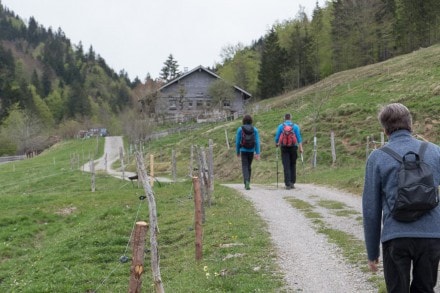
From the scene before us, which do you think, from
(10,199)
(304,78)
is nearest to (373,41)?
(304,78)

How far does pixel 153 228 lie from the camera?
6.73 meters

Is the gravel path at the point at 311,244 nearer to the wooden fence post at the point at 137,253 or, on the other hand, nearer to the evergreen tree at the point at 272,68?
the wooden fence post at the point at 137,253

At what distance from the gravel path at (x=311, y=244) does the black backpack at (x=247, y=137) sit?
1.71 metres

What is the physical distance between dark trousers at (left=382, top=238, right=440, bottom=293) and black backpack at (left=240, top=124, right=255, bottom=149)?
11.9 metres

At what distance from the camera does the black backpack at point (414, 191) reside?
3951 millimetres

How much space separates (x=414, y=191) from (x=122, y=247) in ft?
32.1

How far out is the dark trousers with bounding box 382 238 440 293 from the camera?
406 cm

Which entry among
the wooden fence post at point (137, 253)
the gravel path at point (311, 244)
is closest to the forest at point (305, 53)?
the gravel path at point (311, 244)

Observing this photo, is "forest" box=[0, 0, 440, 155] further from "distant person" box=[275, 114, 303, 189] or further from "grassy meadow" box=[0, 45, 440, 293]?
"distant person" box=[275, 114, 303, 189]

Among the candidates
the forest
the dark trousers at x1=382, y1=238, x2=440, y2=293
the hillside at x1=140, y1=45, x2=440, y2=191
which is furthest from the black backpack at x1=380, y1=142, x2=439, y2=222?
the forest

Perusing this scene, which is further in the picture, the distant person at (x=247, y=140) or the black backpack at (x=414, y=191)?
the distant person at (x=247, y=140)

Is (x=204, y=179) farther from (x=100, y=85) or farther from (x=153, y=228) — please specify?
(x=100, y=85)

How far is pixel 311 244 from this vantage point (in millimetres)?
9508

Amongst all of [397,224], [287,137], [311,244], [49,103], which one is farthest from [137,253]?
[49,103]
